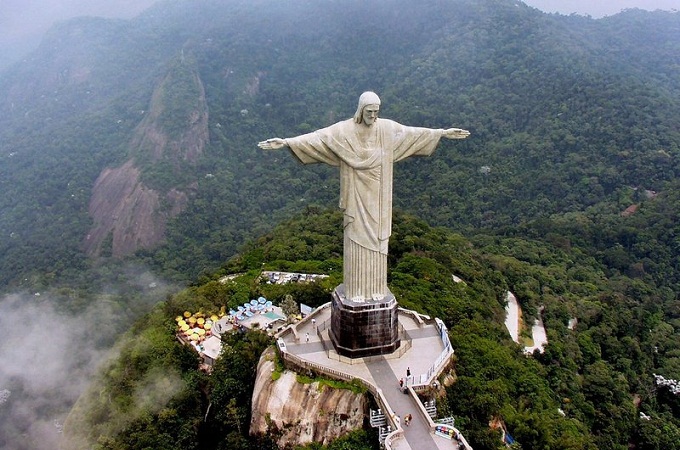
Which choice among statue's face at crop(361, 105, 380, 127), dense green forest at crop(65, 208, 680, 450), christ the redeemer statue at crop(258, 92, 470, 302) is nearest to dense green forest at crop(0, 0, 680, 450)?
dense green forest at crop(65, 208, 680, 450)

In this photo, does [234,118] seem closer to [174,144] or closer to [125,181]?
[174,144]

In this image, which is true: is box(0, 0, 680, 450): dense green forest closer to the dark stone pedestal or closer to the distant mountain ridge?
the distant mountain ridge

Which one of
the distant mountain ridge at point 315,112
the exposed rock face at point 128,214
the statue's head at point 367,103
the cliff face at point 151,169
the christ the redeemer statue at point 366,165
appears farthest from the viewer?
the cliff face at point 151,169

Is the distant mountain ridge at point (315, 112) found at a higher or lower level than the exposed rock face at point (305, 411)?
lower

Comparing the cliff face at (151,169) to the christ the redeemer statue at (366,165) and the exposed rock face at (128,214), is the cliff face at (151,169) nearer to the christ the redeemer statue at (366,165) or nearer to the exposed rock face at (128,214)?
the exposed rock face at (128,214)

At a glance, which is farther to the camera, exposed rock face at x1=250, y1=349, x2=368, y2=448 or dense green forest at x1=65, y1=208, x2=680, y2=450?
dense green forest at x1=65, y1=208, x2=680, y2=450

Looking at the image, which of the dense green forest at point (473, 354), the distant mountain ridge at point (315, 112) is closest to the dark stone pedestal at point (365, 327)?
the dense green forest at point (473, 354)
